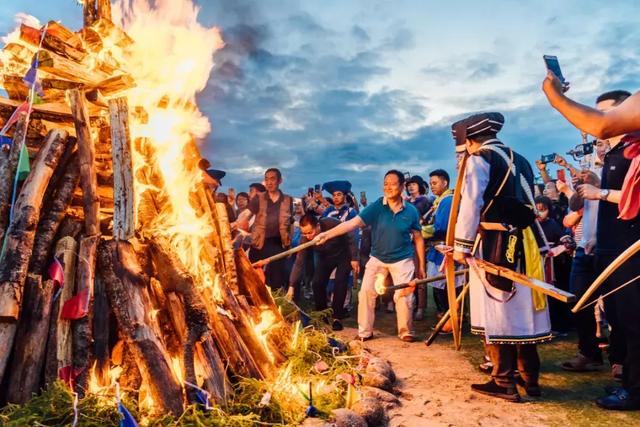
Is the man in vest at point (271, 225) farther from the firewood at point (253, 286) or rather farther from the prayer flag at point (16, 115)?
the prayer flag at point (16, 115)

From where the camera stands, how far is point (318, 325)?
23.0 ft

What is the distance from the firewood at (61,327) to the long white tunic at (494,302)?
3.69 metres

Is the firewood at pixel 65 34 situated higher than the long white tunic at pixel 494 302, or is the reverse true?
the firewood at pixel 65 34

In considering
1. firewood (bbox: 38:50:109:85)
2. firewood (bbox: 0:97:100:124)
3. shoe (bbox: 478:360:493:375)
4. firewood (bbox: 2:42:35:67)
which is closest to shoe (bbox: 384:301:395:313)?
shoe (bbox: 478:360:493:375)

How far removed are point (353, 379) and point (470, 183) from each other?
90.4 inches

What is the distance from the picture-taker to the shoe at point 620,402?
4.58m

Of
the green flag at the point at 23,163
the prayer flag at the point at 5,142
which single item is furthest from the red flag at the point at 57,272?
the prayer flag at the point at 5,142

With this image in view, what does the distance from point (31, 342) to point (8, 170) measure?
1644 mm

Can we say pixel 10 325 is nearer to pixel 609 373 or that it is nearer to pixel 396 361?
pixel 396 361

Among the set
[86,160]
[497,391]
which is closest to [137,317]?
[86,160]

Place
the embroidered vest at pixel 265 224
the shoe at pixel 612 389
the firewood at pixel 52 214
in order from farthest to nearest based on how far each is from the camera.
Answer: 1. the embroidered vest at pixel 265 224
2. the shoe at pixel 612 389
3. the firewood at pixel 52 214

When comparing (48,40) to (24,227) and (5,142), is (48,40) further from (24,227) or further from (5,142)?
(24,227)

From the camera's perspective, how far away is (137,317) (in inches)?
159

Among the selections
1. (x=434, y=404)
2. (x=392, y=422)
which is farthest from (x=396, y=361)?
(x=392, y=422)
